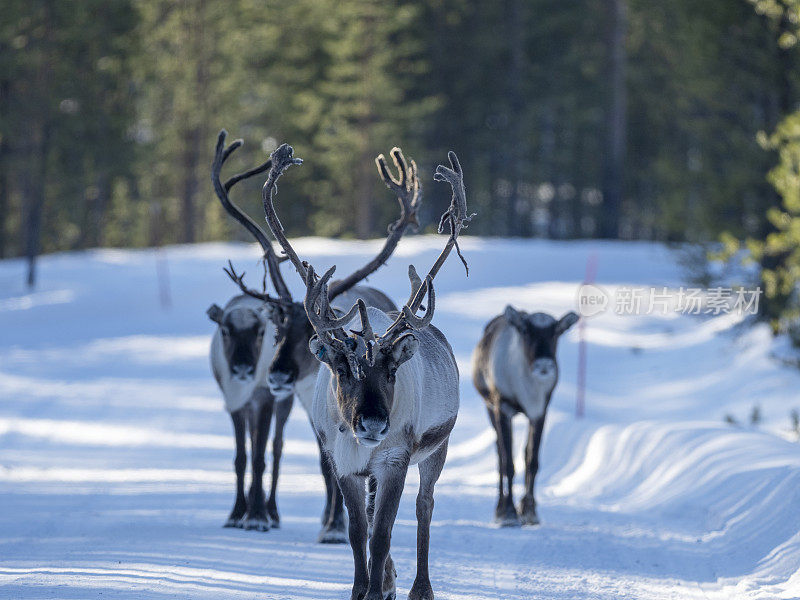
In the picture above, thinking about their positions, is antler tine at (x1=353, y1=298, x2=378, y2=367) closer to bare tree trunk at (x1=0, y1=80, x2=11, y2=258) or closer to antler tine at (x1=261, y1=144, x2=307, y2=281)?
antler tine at (x1=261, y1=144, x2=307, y2=281)

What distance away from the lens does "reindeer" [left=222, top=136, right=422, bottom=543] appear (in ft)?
29.6

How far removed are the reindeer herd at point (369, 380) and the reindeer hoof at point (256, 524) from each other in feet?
0.03

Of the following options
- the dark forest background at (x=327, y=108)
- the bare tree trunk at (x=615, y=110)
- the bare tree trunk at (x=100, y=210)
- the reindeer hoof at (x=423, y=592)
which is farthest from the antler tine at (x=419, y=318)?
the bare tree trunk at (x=100, y=210)

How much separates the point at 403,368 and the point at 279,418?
12.3 ft

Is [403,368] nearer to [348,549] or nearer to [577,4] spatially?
[348,549]

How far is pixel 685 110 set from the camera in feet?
89.4

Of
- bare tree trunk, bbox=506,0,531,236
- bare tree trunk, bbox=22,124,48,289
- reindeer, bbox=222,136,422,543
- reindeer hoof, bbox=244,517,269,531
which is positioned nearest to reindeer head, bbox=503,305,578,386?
reindeer, bbox=222,136,422,543

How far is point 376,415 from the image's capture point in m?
6.40

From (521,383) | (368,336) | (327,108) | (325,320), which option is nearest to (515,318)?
(521,383)

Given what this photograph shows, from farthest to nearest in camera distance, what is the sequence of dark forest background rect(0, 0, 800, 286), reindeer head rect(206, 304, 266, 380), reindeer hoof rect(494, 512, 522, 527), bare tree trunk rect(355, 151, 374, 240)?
bare tree trunk rect(355, 151, 374, 240)
dark forest background rect(0, 0, 800, 286)
reindeer hoof rect(494, 512, 522, 527)
reindeer head rect(206, 304, 266, 380)

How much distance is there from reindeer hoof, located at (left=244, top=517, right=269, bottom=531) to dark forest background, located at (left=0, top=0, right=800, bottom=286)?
22174mm

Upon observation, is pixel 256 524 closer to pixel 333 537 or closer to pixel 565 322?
pixel 333 537

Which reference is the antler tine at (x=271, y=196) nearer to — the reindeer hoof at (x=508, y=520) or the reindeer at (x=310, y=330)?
the reindeer at (x=310, y=330)

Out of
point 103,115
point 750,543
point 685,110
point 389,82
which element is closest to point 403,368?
point 750,543
